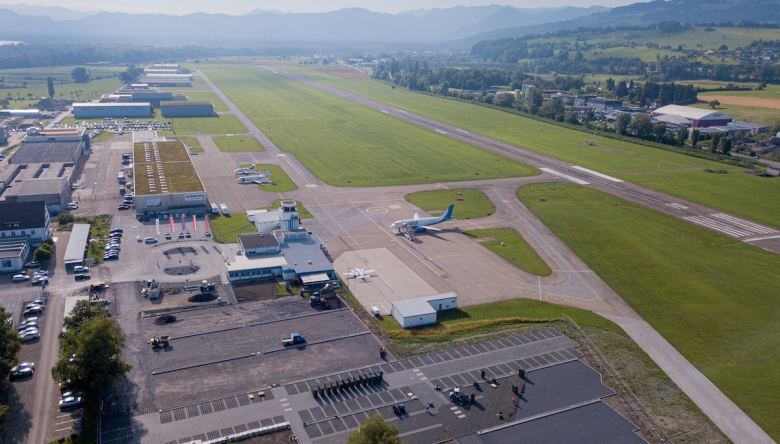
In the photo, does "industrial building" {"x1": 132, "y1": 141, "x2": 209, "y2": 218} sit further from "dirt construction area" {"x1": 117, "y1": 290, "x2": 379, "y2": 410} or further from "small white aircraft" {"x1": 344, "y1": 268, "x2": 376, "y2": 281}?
"dirt construction area" {"x1": 117, "y1": 290, "x2": 379, "y2": 410}

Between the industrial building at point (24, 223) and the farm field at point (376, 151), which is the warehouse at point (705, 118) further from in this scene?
the industrial building at point (24, 223)

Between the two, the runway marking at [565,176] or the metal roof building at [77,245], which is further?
the runway marking at [565,176]

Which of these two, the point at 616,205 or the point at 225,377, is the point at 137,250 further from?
the point at 616,205

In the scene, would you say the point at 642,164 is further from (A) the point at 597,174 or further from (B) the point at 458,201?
(B) the point at 458,201

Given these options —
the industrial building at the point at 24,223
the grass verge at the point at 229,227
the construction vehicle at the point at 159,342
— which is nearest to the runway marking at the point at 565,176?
the grass verge at the point at 229,227

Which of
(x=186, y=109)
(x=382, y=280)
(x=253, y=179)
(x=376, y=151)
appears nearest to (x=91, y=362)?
(x=382, y=280)
